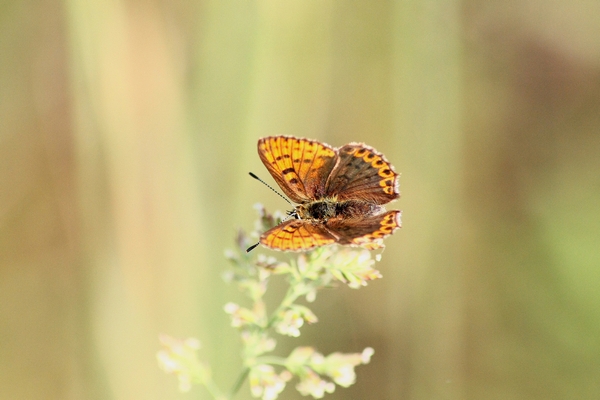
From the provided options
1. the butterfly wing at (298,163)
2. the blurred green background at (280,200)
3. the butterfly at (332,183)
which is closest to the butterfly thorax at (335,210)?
the butterfly at (332,183)

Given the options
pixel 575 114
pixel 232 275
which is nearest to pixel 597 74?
pixel 575 114

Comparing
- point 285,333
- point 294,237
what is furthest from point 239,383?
point 294,237

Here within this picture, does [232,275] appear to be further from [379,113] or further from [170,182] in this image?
[379,113]

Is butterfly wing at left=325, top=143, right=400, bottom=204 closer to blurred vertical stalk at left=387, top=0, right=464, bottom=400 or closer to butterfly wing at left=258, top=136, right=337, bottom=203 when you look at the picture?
butterfly wing at left=258, top=136, right=337, bottom=203

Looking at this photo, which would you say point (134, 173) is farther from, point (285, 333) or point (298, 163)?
point (285, 333)

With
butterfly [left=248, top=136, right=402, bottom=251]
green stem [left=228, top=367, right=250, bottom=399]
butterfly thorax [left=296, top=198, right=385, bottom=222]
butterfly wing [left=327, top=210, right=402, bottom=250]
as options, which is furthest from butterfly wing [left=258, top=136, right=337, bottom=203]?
green stem [left=228, top=367, right=250, bottom=399]

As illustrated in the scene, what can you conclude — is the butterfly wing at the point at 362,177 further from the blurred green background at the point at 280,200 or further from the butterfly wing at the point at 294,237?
the blurred green background at the point at 280,200
